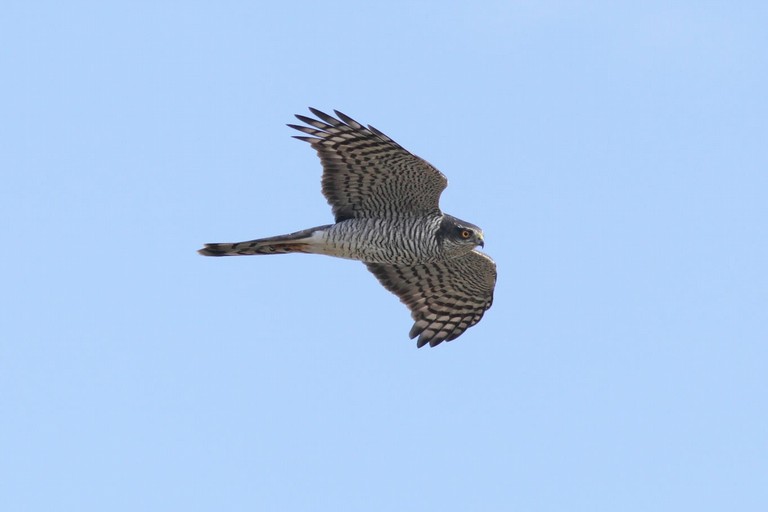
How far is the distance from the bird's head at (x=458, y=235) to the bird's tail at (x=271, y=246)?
144cm

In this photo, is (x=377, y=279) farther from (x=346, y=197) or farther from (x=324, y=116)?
(x=324, y=116)

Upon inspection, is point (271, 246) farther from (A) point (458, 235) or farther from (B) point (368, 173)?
(A) point (458, 235)

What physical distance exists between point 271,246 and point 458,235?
2308 millimetres

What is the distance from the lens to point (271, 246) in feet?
58.6

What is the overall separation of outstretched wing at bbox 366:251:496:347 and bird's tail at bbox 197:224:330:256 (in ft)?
6.23

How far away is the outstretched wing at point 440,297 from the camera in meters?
19.5

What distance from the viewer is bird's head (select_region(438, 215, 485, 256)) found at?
1761 centimetres

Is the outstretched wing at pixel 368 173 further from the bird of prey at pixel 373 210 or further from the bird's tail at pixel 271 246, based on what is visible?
the bird's tail at pixel 271 246

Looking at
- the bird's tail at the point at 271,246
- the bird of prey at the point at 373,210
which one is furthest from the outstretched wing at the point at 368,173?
the bird's tail at the point at 271,246

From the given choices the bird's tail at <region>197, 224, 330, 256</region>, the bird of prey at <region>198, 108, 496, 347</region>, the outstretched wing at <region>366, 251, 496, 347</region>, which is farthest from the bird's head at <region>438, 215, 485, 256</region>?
the outstretched wing at <region>366, 251, 496, 347</region>

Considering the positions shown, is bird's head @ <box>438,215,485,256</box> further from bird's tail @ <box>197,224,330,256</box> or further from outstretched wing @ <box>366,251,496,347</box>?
outstretched wing @ <box>366,251,496,347</box>

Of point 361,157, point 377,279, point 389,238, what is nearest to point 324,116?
point 361,157

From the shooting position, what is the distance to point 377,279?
19.3m

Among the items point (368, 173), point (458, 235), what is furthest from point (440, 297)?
point (368, 173)
